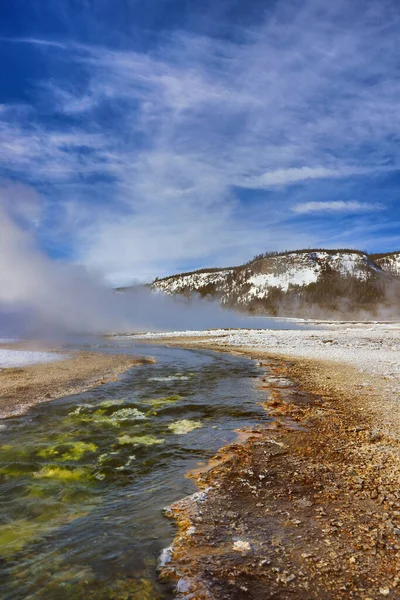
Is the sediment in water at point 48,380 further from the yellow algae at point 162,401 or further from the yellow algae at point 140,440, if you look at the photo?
the yellow algae at point 140,440

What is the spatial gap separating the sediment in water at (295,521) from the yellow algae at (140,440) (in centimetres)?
217

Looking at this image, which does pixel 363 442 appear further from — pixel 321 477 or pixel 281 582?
pixel 281 582

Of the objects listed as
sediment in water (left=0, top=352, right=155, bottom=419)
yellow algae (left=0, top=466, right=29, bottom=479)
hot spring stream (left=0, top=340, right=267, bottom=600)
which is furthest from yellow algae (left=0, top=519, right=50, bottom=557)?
sediment in water (left=0, top=352, right=155, bottom=419)

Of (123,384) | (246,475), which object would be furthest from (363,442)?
(123,384)

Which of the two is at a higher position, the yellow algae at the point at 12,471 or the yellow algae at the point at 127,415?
the yellow algae at the point at 12,471

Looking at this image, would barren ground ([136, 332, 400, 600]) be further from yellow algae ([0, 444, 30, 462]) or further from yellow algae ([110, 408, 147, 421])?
yellow algae ([0, 444, 30, 462])

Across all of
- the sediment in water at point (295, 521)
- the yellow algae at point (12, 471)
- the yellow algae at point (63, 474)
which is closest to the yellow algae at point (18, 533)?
the yellow algae at point (63, 474)

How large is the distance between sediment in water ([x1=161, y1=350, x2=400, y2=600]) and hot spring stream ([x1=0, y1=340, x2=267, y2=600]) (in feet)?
1.91

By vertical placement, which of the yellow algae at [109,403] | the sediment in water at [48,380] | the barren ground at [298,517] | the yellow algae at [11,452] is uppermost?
the sediment in water at [48,380]

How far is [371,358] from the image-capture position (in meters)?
26.8

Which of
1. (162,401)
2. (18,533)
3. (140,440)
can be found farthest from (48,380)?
(18,533)

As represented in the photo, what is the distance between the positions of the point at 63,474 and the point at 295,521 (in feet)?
17.1

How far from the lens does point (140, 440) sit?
1043 cm

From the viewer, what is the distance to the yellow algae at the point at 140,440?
1021 centimetres
